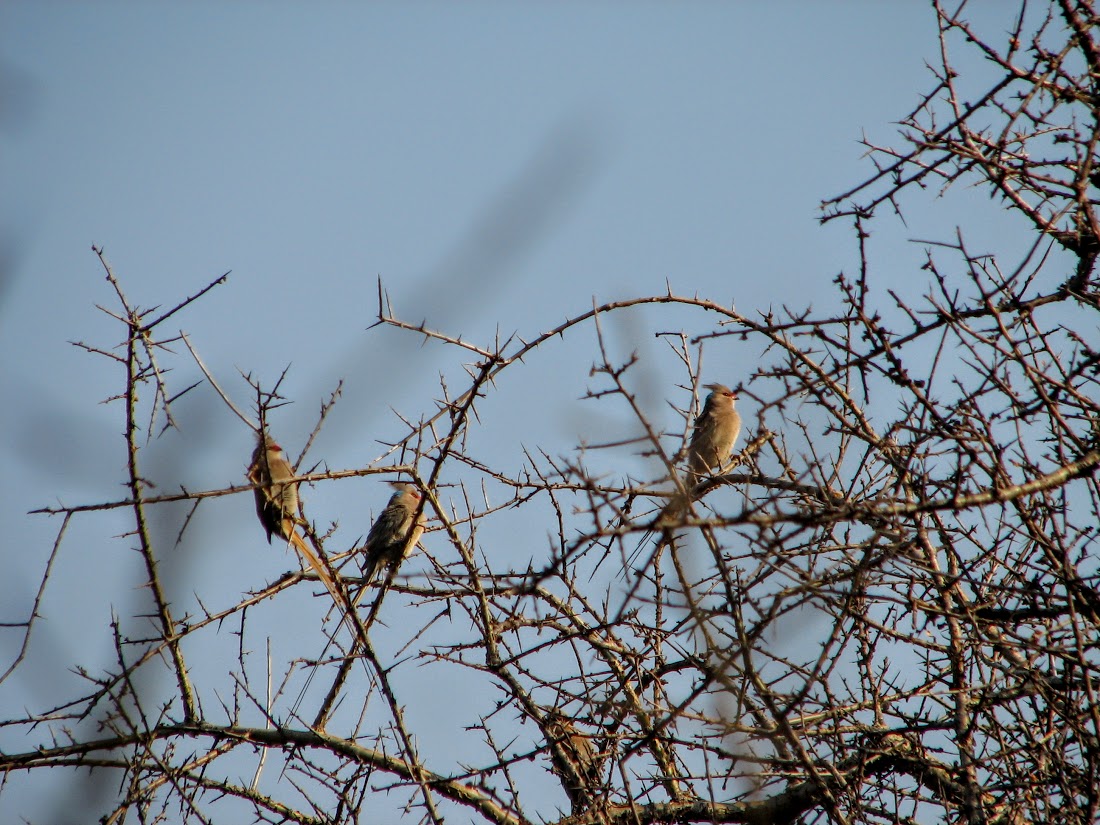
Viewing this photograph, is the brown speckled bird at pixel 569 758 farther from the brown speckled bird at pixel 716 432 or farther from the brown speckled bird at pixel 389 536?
the brown speckled bird at pixel 716 432

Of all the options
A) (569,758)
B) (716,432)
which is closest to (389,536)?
(716,432)

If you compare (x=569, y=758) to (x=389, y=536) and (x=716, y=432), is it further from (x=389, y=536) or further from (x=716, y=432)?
(x=716, y=432)

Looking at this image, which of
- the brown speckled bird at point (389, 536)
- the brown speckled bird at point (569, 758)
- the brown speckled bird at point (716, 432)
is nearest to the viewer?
the brown speckled bird at point (569, 758)

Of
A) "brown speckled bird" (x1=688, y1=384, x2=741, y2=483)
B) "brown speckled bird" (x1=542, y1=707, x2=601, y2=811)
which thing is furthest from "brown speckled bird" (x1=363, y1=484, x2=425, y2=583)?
"brown speckled bird" (x1=542, y1=707, x2=601, y2=811)

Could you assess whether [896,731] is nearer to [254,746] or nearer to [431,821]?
[431,821]

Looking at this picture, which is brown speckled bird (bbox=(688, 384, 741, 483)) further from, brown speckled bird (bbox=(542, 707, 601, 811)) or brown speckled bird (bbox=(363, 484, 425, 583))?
brown speckled bird (bbox=(542, 707, 601, 811))

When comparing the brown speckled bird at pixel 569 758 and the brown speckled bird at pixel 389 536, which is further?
the brown speckled bird at pixel 389 536

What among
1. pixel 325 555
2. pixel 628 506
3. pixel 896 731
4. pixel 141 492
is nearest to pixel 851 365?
pixel 896 731

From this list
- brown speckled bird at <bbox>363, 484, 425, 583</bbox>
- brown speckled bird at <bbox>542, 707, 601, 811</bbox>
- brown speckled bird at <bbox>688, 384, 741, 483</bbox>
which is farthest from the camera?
brown speckled bird at <bbox>688, 384, 741, 483</bbox>

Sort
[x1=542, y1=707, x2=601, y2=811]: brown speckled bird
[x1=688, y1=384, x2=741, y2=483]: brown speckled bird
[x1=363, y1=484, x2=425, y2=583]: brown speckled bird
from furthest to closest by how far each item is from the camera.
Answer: [x1=688, y1=384, x2=741, y2=483]: brown speckled bird, [x1=363, y1=484, x2=425, y2=583]: brown speckled bird, [x1=542, y1=707, x2=601, y2=811]: brown speckled bird

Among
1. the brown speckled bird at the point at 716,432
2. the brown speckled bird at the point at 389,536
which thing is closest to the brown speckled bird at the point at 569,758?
the brown speckled bird at the point at 389,536

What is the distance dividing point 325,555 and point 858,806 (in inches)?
95.7

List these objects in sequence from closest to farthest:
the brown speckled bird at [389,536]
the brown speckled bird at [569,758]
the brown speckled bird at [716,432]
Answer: the brown speckled bird at [569,758] < the brown speckled bird at [389,536] < the brown speckled bird at [716,432]

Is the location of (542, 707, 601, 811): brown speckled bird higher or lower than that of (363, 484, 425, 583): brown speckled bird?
lower
